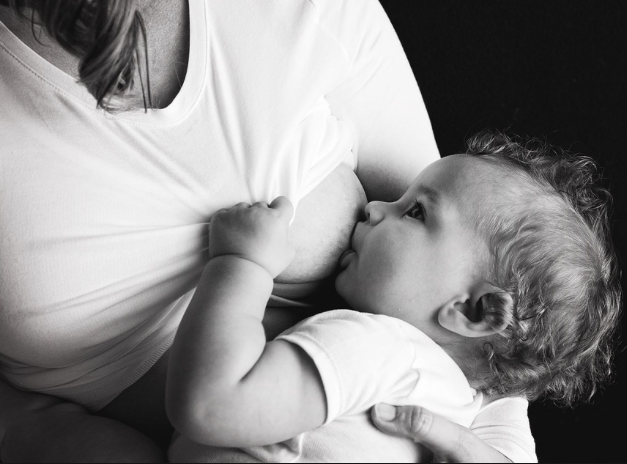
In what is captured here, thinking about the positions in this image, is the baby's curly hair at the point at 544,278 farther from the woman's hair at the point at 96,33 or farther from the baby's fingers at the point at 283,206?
the woman's hair at the point at 96,33

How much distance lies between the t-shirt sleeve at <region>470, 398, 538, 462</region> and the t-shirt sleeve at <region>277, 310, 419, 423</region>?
0.70ft

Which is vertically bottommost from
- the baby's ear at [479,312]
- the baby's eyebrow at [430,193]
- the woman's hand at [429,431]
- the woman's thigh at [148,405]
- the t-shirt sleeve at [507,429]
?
the t-shirt sleeve at [507,429]

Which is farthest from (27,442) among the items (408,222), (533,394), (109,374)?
(533,394)

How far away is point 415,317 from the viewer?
0.97 metres

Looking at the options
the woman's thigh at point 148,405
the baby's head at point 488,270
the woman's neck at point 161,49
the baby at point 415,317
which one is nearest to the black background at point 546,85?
the baby at point 415,317

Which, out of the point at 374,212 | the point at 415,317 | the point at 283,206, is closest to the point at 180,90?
the point at 283,206

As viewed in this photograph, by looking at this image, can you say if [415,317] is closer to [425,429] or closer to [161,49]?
[425,429]

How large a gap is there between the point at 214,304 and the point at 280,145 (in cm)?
25

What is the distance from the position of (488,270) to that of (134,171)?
1.70ft

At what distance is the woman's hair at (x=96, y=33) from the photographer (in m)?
0.71

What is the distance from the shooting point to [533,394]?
1.08 m

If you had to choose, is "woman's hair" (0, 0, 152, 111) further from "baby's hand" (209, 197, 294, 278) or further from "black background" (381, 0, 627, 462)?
"black background" (381, 0, 627, 462)

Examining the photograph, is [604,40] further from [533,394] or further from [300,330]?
[300,330]

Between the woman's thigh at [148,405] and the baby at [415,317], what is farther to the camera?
the woman's thigh at [148,405]
